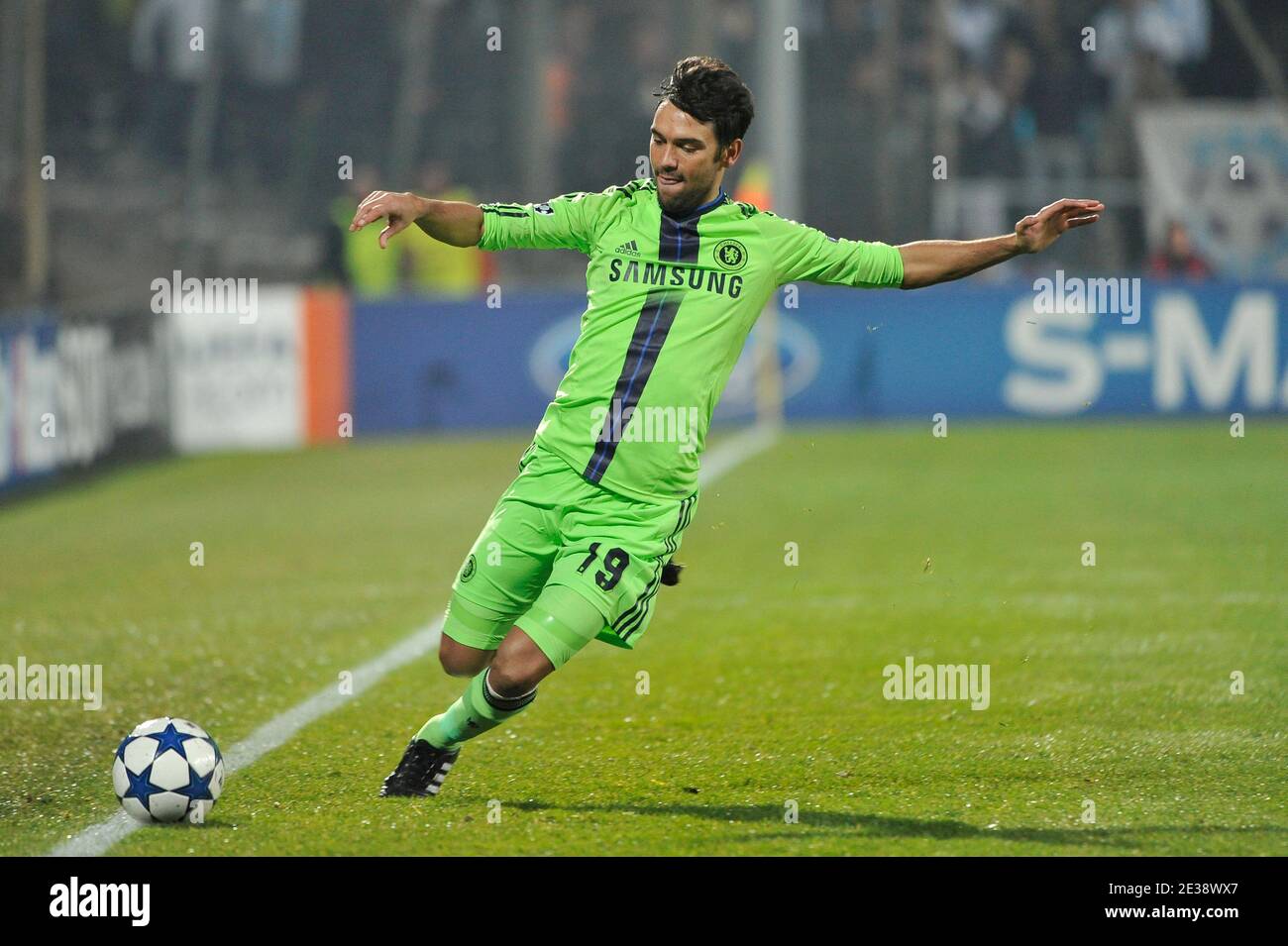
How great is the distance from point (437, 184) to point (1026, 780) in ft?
46.6

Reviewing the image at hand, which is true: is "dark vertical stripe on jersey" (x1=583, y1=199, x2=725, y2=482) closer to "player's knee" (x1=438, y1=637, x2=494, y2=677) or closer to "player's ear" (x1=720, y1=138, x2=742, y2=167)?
"player's ear" (x1=720, y1=138, x2=742, y2=167)

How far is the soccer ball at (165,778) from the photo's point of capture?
5172 mm

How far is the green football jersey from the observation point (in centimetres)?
538

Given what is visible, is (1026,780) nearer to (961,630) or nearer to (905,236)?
(961,630)

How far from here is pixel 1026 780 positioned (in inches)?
220
